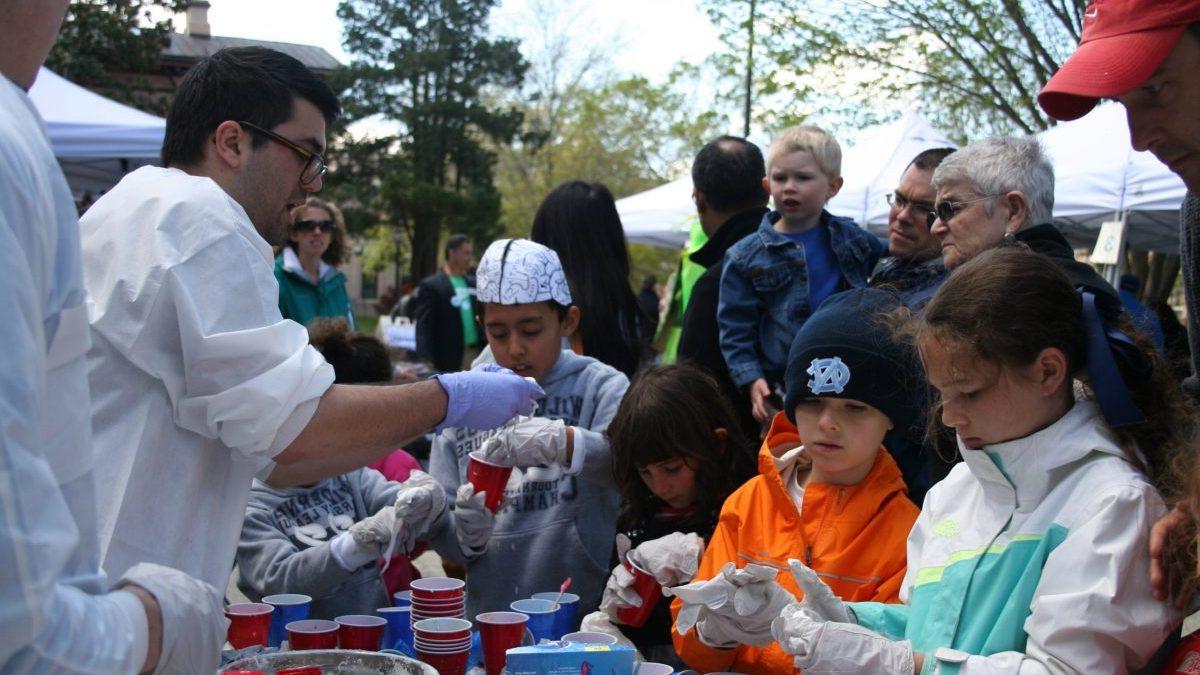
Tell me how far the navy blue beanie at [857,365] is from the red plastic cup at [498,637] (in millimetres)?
900

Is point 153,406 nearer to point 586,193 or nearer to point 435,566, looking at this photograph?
point 586,193

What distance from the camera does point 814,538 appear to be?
2516mm

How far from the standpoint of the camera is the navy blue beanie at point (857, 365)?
8.53ft

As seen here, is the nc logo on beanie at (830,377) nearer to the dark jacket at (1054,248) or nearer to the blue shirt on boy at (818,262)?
the dark jacket at (1054,248)

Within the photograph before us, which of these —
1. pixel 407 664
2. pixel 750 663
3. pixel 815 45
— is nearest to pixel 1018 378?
pixel 750 663

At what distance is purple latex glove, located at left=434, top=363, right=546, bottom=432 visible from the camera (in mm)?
2438

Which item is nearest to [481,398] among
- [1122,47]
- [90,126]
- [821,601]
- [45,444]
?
[821,601]

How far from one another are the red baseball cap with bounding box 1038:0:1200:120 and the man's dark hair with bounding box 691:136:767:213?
2.26 meters

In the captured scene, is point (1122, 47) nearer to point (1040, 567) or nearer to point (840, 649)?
point (1040, 567)

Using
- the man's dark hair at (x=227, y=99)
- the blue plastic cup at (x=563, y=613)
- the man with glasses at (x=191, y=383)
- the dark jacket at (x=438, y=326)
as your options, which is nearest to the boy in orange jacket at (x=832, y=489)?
the blue plastic cup at (x=563, y=613)

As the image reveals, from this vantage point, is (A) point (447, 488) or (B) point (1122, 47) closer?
(B) point (1122, 47)

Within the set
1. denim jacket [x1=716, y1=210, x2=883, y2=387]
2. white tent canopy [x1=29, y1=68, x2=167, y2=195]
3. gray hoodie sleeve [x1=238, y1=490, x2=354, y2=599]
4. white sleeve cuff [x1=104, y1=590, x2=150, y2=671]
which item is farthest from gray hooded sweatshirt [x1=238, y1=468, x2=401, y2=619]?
white tent canopy [x1=29, y1=68, x2=167, y2=195]

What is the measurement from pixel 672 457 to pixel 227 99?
59.5 inches

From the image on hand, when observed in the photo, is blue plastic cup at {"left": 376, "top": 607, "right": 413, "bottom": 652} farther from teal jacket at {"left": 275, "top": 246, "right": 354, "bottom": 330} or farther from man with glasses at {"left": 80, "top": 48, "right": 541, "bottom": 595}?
teal jacket at {"left": 275, "top": 246, "right": 354, "bottom": 330}
